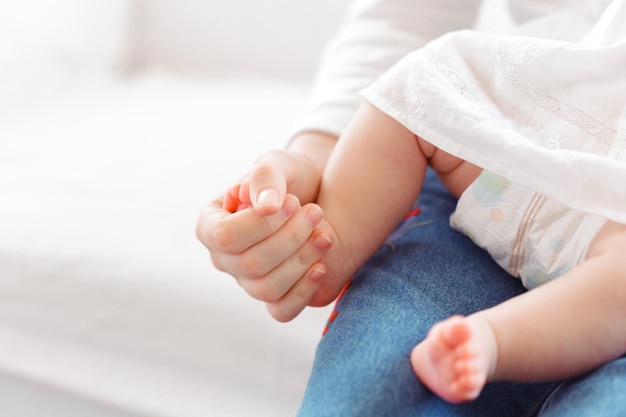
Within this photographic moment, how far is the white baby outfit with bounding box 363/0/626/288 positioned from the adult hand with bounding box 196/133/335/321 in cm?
11

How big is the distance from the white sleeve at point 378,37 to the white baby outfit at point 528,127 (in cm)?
21

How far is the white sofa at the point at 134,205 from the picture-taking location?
2.71ft

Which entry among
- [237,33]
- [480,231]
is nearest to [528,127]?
[480,231]

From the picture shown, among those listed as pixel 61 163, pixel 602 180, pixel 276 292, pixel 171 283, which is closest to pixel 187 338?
pixel 171 283

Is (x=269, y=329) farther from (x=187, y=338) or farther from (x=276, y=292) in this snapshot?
(x=276, y=292)

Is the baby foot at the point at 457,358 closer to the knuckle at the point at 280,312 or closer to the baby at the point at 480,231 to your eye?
the baby at the point at 480,231

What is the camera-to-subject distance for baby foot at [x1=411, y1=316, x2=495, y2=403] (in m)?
0.43

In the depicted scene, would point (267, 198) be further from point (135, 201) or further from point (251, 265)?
point (135, 201)

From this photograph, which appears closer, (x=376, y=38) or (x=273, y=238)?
(x=273, y=238)

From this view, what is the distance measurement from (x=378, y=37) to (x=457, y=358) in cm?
54

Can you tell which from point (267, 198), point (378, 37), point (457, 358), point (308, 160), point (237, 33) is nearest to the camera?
point (457, 358)

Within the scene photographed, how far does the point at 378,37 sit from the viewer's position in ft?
2.90

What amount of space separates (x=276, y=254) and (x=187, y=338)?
0.97ft

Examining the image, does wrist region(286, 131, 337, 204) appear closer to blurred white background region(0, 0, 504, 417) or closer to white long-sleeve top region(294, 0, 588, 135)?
white long-sleeve top region(294, 0, 588, 135)
